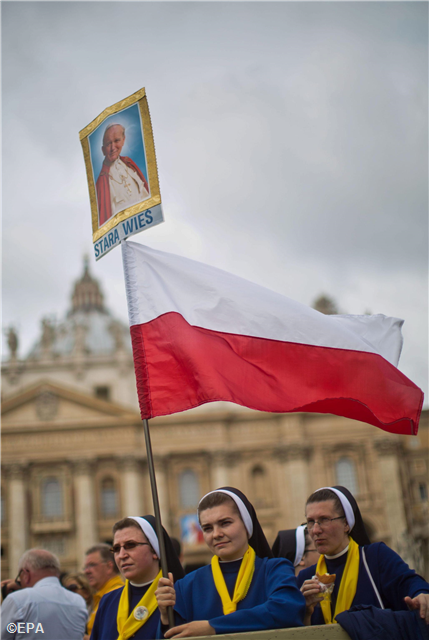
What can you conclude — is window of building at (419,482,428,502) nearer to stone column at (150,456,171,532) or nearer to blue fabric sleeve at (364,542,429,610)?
stone column at (150,456,171,532)

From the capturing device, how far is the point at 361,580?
3.64 meters

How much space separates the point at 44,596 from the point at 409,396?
2764 mm

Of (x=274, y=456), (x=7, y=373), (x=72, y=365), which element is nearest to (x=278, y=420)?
(x=274, y=456)

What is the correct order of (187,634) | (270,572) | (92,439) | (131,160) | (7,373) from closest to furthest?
(187,634) < (270,572) < (131,160) < (92,439) < (7,373)

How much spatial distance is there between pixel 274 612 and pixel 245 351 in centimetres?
169

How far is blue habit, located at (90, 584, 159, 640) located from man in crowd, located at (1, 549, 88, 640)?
0.95m

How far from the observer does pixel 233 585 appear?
11.3 feet

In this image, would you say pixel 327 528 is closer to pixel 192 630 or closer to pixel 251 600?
pixel 251 600

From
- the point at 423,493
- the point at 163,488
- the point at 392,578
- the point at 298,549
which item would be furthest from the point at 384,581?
the point at 423,493

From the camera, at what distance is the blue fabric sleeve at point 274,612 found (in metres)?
3.08

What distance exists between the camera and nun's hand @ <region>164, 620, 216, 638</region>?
3.01 m

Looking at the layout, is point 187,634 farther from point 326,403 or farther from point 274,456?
point 274,456

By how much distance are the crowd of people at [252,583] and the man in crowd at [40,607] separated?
1016mm

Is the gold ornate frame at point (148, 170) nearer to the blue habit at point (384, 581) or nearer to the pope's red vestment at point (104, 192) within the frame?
the pope's red vestment at point (104, 192)
